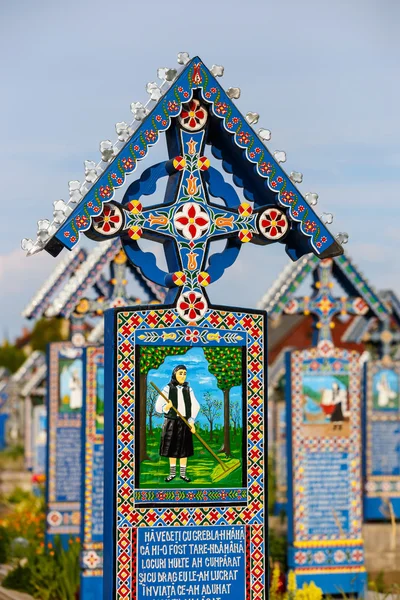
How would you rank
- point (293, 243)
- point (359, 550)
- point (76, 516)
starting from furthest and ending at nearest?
point (76, 516) → point (359, 550) → point (293, 243)

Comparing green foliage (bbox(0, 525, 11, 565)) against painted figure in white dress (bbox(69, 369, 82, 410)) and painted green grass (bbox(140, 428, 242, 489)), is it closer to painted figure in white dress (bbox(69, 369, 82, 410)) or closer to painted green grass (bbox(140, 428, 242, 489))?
painted figure in white dress (bbox(69, 369, 82, 410))

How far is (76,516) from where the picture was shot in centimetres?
1775

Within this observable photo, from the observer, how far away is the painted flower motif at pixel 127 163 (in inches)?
382

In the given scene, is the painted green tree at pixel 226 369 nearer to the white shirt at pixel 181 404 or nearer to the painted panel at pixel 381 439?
the white shirt at pixel 181 404

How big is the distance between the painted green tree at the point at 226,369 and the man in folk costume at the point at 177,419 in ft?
0.71

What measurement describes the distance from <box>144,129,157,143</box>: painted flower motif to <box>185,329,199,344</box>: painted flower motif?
4.62 feet

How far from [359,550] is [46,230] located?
23.0 ft

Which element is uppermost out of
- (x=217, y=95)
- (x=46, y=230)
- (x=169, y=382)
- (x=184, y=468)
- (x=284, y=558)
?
(x=217, y=95)

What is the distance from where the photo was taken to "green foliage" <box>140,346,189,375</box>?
9789 mm

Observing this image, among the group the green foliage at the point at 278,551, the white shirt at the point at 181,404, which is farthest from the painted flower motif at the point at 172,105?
the green foliage at the point at 278,551

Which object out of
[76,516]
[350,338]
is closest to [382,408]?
[350,338]

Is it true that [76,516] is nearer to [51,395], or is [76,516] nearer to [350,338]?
[51,395]

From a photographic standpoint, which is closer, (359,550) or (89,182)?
(89,182)

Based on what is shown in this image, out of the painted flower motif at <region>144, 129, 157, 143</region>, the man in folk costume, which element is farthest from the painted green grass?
the painted flower motif at <region>144, 129, 157, 143</region>
